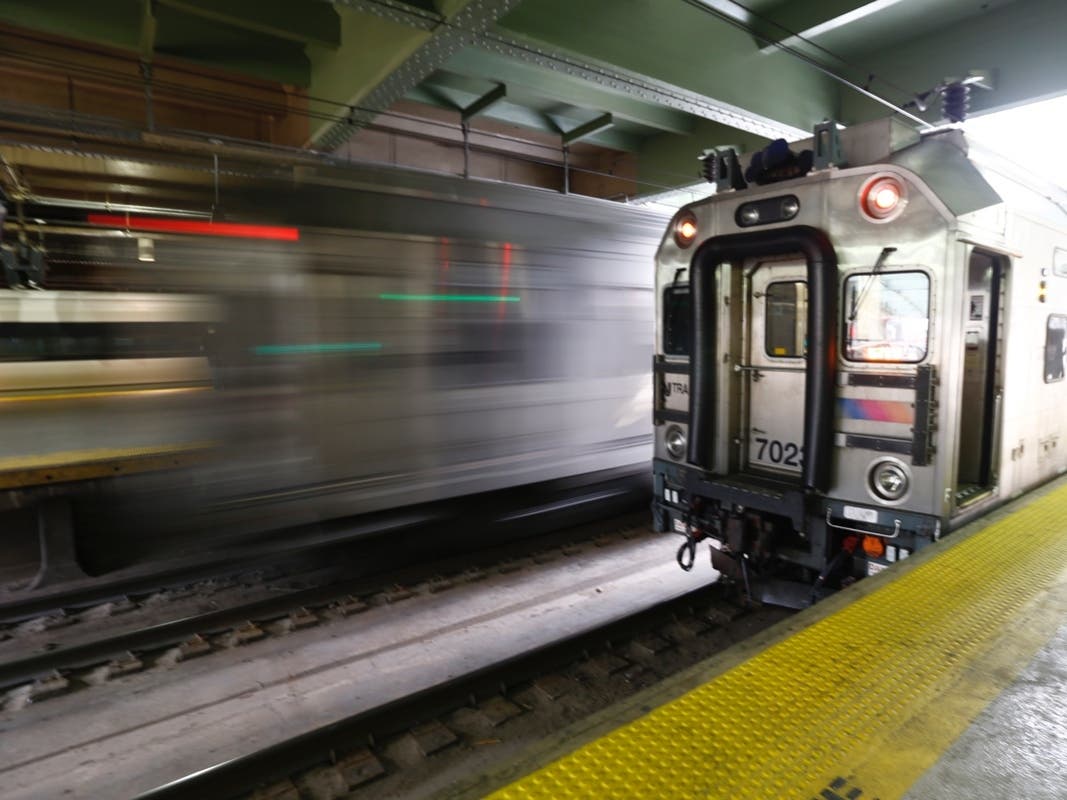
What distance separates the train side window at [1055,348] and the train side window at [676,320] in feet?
8.34

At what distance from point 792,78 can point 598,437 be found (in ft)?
13.8

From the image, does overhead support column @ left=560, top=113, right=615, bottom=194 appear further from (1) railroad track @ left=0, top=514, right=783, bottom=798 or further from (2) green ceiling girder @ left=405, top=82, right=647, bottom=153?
(1) railroad track @ left=0, top=514, right=783, bottom=798

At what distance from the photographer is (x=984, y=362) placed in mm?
4398

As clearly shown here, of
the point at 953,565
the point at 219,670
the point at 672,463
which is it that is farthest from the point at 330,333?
the point at 953,565

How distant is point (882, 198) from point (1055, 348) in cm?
242

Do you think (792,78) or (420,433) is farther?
(792,78)

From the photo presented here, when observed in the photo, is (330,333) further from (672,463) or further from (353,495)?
(672,463)

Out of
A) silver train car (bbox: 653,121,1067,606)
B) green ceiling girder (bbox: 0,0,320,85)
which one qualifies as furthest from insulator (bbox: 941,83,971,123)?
green ceiling girder (bbox: 0,0,320,85)

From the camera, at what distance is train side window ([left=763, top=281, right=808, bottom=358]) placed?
424cm

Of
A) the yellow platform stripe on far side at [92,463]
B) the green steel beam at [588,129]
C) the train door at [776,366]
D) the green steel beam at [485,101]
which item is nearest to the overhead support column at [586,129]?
the green steel beam at [588,129]

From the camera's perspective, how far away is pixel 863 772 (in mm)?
1715

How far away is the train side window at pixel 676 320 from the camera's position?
4.80 metres

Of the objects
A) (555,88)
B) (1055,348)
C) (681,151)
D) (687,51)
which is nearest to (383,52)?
(555,88)

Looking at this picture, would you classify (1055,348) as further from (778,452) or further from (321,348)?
(321,348)
